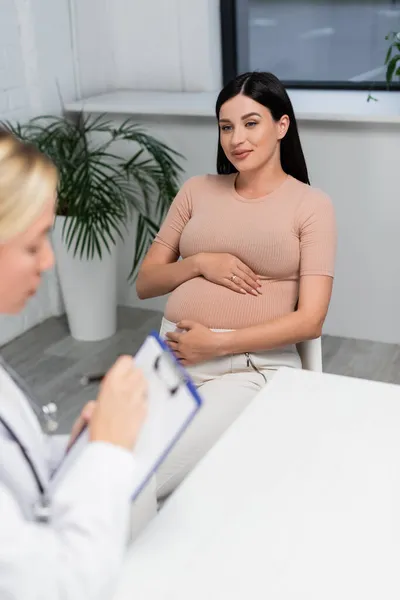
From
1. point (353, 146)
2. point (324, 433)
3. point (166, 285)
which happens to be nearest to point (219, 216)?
point (166, 285)

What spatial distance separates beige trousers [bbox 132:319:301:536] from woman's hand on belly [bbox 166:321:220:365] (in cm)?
4

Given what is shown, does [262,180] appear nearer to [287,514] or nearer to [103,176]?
[287,514]

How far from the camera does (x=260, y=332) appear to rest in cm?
182

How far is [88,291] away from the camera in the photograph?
3.29 meters

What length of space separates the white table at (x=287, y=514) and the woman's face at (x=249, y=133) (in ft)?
2.33

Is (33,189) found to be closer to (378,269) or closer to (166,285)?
(166,285)

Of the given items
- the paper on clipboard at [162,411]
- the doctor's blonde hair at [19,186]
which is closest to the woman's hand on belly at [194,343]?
the paper on clipboard at [162,411]

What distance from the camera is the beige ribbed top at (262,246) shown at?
189 cm

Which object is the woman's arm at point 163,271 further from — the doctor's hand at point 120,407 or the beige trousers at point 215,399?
the doctor's hand at point 120,407

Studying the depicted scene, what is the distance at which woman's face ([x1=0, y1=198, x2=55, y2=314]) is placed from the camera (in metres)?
0.90

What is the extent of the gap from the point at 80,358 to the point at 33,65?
1.21m

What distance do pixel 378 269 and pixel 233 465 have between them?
6.75 ft

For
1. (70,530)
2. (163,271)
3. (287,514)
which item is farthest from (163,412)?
(163,271)

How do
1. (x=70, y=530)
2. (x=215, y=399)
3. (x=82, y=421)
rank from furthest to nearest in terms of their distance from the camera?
(x=215, y=399) → (x=82, y=421) → (x=70, y=530)
